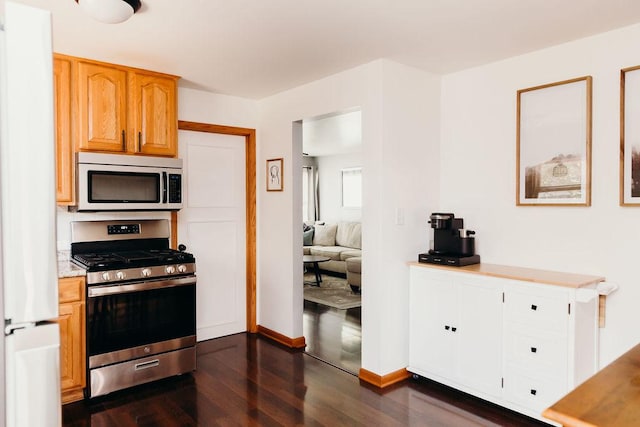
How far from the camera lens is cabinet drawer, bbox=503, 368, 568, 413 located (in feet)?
7.84

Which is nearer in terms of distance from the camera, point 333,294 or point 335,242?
point 333,294

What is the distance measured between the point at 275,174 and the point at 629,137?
8.95 feet

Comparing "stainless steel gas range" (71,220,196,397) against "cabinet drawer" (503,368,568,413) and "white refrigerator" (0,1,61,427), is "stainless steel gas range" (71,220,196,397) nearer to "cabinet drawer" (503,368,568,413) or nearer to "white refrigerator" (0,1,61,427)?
"white refrigerator" (0,1,61,427)

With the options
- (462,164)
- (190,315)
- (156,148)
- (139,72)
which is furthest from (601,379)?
(139,72)

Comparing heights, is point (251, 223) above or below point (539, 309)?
above

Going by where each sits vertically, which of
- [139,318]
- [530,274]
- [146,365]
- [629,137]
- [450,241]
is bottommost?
[146,365]

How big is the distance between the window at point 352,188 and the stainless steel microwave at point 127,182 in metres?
5.18

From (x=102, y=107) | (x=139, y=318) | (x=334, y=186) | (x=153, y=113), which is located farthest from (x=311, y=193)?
(x=139, y=318)

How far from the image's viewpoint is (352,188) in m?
8.36

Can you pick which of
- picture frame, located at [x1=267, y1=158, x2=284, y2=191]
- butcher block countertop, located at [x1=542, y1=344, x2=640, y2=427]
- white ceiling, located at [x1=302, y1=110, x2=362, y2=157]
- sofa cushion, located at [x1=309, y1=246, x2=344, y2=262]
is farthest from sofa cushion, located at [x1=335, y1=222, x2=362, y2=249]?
butcher block countertop, located at [x1=542, y1=344, x2=640, y2=427]

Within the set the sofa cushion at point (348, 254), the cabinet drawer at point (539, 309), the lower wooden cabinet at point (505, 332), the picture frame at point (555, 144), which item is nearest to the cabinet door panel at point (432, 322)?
the lower wooden cabinet at point (505, 332)

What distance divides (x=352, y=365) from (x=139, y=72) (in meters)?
2.80

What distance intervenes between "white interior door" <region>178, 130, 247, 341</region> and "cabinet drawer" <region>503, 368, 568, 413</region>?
257 cm

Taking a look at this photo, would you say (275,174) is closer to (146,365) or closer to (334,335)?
(334,335)
